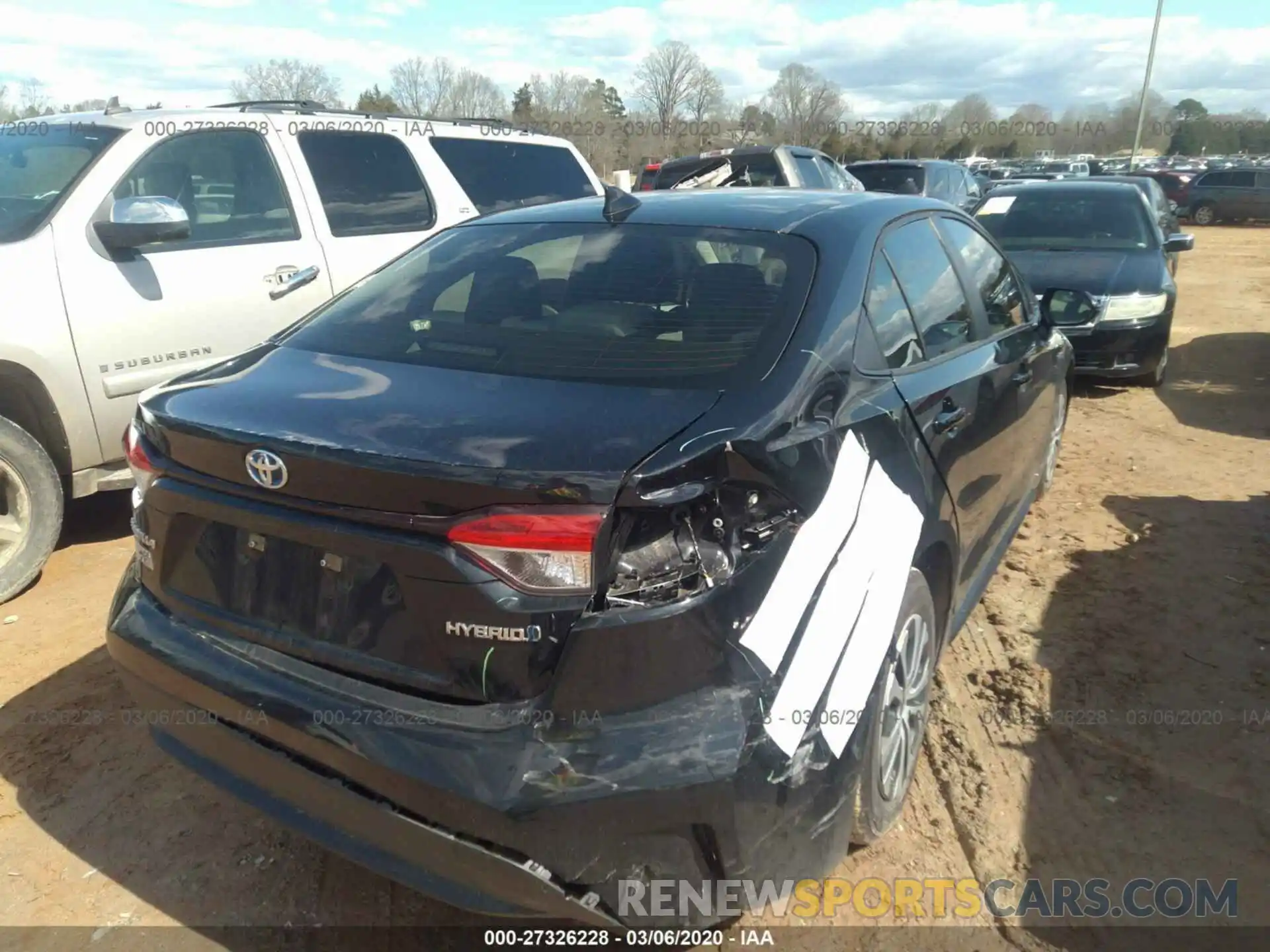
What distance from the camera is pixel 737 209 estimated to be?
2875 mm

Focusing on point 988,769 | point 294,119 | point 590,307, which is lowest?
point 988,769

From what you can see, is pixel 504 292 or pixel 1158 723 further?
pixel 1158 723

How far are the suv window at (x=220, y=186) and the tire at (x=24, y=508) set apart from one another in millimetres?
1037

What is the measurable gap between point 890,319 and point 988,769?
1.45 m

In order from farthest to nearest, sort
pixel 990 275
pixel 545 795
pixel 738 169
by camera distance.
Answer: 1. pixel 738 169
2. pixel 990 275
3. pixel 545 795

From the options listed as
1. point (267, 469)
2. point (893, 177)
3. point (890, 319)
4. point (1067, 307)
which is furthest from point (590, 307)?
point (893, 177)

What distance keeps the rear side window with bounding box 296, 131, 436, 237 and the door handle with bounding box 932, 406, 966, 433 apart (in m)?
3.52

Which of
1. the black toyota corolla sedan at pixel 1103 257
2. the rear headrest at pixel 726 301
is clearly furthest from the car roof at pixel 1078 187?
the rear headrest at pixel 726 301

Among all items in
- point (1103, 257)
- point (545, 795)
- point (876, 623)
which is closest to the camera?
point (545, 795)

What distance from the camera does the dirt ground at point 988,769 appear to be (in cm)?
250

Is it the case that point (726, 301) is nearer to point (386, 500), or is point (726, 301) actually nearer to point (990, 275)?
point (386, 500)

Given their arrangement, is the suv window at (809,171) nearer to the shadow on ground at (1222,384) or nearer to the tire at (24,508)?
the shadow on ground at (1222,384)

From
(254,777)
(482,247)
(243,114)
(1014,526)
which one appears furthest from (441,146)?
(254,777)

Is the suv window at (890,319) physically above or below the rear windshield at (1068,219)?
above
